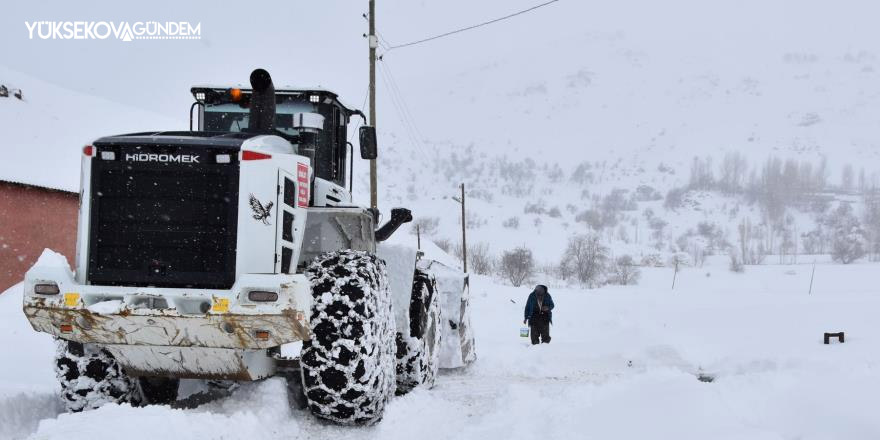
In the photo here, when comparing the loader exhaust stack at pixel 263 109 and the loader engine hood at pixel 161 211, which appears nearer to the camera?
the loader engine hood at pixel 161 211

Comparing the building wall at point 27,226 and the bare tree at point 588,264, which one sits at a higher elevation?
the building wall at point 27,226

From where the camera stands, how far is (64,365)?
5.50m

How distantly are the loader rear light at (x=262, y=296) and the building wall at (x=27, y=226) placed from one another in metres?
13.7

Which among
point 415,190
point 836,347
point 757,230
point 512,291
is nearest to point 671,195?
point 757,230

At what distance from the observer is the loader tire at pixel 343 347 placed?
535 cm

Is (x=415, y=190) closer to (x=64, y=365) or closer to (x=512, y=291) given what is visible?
(x=512, y=291)

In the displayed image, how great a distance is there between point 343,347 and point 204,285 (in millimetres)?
1002

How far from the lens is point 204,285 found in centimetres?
509

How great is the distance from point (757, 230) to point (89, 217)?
545 feet

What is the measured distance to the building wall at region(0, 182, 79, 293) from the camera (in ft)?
53.9

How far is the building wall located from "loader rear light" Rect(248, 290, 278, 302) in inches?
540

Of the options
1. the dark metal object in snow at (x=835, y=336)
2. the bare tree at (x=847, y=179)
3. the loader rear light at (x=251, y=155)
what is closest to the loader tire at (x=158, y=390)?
the loader rear light at (x=251, y=155)

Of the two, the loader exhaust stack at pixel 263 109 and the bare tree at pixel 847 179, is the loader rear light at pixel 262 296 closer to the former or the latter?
the loader exhaust stack at pixel 263 109

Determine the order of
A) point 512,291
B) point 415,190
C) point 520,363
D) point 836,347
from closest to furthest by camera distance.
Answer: point 520,363 → point 836,347 → point 512,291 → point 415,190
